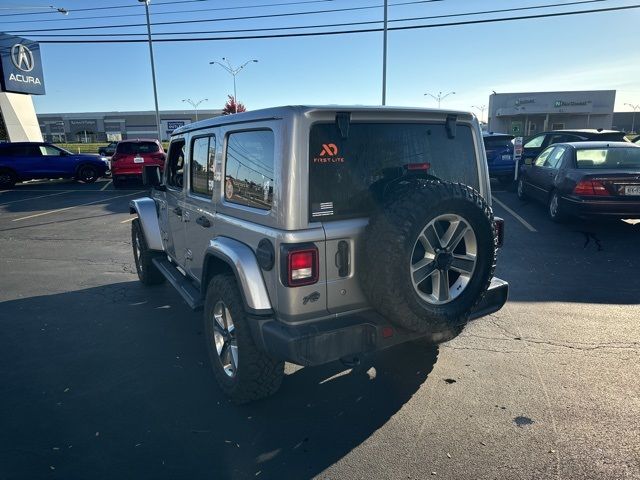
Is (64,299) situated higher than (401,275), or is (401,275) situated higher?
(401,275)

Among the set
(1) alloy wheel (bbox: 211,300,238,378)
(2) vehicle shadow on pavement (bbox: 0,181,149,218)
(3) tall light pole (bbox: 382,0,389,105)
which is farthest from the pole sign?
(1) alloy wheel (bbox: 211,300,238,378)

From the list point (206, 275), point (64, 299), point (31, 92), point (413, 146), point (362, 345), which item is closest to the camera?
point (362, 345)

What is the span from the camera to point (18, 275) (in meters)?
6.38

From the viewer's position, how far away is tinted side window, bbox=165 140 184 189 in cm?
456

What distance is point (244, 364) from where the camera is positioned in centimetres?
298

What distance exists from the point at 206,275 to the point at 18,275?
4526mm

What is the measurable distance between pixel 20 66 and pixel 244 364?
27231 mm

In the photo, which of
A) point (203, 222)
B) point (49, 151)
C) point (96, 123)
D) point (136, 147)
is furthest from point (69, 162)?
point (96, 123)

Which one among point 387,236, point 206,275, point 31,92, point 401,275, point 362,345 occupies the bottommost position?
point 362,345

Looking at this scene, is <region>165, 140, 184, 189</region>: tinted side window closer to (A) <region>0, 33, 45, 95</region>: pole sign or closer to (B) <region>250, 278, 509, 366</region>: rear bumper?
(B) <region>250, 278, 509, 366</region>: rear bumper

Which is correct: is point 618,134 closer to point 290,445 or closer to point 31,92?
point 290,445

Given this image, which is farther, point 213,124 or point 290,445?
point 213,124

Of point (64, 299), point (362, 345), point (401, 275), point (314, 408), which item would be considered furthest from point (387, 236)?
point (64, 299)

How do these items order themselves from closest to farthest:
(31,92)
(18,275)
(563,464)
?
1. (563,464)
2. (18,275)
3. (31,92)
